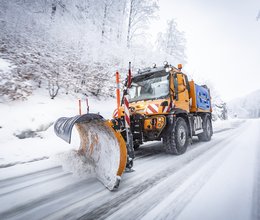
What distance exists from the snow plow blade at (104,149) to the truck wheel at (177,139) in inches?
74.5

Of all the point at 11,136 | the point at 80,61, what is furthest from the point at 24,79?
the point at 80,61

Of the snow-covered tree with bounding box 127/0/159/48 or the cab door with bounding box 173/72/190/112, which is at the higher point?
the snow-covered tree with bounding box 127/0/159/48

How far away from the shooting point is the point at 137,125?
4500mm

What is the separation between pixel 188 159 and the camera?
445 cm

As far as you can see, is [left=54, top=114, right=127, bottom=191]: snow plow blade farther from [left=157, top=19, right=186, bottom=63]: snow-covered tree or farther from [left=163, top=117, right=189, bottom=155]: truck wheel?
[left=157, top=19, right=186, bottom=63]: snow-covered tree

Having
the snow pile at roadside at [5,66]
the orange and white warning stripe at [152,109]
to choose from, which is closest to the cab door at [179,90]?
the orange and white warning stripe at [152,109]

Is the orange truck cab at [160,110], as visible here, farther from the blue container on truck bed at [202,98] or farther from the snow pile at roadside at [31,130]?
the snow pile at roadside at [31,130]

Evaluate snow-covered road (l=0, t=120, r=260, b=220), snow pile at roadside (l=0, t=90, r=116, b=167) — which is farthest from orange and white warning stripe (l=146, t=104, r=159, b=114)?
snow pile at roadside (l=0, t=90, r=116, b=167)

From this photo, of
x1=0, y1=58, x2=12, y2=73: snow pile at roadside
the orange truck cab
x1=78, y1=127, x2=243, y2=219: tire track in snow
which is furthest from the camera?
x1=0, y1=58, x2=12, y2=73: snow pile at roadside

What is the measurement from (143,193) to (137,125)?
2.08 meters

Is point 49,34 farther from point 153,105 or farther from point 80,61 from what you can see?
point 153,105

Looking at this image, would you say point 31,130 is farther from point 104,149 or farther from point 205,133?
point 205,133

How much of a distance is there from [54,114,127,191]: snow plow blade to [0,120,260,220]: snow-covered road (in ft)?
0.62

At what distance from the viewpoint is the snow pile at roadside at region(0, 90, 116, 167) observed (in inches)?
199
